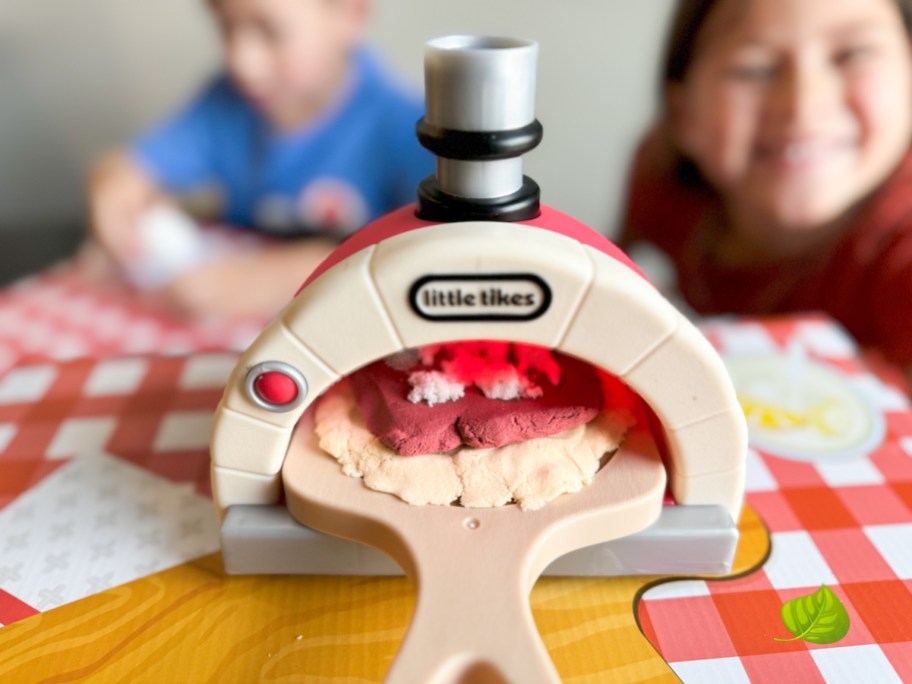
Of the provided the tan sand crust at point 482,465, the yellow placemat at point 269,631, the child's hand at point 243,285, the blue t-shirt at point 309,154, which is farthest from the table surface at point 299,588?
the blue t-shirt at point 309,154

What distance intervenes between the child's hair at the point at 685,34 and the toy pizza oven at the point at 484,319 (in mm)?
800

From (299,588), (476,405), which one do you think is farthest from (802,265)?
(299,588)

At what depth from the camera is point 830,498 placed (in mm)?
764

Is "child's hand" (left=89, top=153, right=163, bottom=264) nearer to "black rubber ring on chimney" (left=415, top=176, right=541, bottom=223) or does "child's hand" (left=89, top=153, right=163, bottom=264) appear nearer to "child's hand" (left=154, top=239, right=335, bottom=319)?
"child's hand" (left=154, top=239, right=335, bottom=319)

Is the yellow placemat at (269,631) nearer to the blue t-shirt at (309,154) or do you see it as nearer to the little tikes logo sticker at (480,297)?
the little tikes logo sticker at (480,297)

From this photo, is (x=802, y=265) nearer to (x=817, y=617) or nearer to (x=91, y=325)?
(x=817, y=617)


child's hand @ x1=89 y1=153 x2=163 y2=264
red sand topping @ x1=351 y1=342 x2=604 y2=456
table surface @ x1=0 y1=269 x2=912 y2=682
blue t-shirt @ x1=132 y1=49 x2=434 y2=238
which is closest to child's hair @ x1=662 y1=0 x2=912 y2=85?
blue t-shirt @ x1=132 y1=49 x2=434 y2=238

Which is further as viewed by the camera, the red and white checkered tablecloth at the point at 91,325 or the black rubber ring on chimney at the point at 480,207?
the red and white checkered tablecloth at the point at 91,325

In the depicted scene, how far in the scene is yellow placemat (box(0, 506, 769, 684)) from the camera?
1.94 ft

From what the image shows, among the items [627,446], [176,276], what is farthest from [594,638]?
[176,276]

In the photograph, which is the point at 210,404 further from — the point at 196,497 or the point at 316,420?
the point at 316,420

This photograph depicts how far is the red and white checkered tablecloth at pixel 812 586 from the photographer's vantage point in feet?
1.94

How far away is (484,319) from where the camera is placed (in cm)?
57

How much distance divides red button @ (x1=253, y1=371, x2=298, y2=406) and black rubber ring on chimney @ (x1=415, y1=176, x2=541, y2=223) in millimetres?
173
